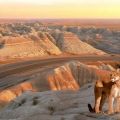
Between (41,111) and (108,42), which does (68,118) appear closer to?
(41,111)

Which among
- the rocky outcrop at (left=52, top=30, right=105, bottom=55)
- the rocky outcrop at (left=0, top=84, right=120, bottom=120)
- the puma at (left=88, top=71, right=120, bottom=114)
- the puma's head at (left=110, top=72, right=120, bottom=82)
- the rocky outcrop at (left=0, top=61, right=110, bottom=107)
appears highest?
the puma's head at (left=110, top=72, right=120, bottom=82)

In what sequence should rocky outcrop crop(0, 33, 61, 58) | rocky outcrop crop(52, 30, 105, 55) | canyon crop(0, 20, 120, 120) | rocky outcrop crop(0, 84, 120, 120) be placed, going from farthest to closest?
rocky outcrop crop(52, 30, 105, 55) < rocky outcrop crop(0, 33, 61, 58) < canyon crop(0, 20, 120, 120) < rocky outcrop crop(0, 84, 120, 120)

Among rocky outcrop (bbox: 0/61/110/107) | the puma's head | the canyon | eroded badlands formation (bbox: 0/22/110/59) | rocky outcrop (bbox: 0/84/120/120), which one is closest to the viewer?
the puma's head

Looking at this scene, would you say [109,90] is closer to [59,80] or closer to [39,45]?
[59,80]

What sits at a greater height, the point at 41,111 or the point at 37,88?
the point at 41,111

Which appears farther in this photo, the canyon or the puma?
the canyon

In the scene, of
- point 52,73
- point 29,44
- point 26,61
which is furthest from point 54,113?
point 29,44

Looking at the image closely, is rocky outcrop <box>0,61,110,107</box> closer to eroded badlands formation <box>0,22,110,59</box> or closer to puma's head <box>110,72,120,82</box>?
puma's head <box>110,72,120,82</box>

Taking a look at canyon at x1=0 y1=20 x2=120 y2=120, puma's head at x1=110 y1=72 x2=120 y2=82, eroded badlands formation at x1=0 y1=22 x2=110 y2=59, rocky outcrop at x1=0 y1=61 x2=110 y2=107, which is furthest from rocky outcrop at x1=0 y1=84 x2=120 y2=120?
eroded badlands formation at x1=0 y1=22 x2=110 y2=59
